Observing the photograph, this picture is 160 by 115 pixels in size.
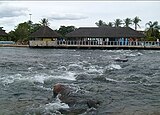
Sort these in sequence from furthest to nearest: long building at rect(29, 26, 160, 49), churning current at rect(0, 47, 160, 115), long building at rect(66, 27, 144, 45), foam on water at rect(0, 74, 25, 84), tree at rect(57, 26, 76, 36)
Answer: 1. tree at rect(57, 26, 76, 36)
2. long building at rect(66, 27, 144, 45)
3. long building at rect(29, 26, 160, 49)
4. foam on water at rect(0, 74, 25, 84)
5. churning current at rect(0, 47, 160, 115)

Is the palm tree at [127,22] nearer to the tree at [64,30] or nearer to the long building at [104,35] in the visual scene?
the tree at [64,30]

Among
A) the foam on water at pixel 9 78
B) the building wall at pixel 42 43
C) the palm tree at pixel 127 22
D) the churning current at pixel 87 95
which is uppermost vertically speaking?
the palm tree at pixel 127 22

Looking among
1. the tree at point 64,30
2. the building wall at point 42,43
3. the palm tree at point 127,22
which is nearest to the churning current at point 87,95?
the building wall at point 42,43

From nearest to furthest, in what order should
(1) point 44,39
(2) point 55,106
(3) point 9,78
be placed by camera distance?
(2) point 55,106, (3) point 9,78, (1) point 44,39

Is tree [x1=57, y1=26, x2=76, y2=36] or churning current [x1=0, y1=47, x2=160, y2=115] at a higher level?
tree [x1=57, y1=26, x2=76, y2=36]

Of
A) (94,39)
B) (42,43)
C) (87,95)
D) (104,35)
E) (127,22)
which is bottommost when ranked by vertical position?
(87,95)

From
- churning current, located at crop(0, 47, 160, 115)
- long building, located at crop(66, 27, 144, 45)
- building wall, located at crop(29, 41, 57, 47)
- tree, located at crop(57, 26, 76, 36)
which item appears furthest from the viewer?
tree, located at crop(57, 26, 76, 36)

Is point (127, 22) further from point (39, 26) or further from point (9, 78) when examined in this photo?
point (9, 78)

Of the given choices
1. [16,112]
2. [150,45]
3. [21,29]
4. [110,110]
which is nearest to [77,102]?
[110,110]

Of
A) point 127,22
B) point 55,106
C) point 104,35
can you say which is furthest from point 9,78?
point 127,22

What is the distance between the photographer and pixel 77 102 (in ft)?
38.4

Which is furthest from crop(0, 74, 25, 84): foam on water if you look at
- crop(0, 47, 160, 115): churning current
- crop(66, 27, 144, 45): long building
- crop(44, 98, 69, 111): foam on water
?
crop(66, 27, 144, 45): long building

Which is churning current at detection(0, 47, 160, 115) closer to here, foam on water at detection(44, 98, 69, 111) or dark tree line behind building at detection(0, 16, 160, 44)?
foam on water at detection(44, 98, 69, 111)

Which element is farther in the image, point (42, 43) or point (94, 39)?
point (94, 39)
